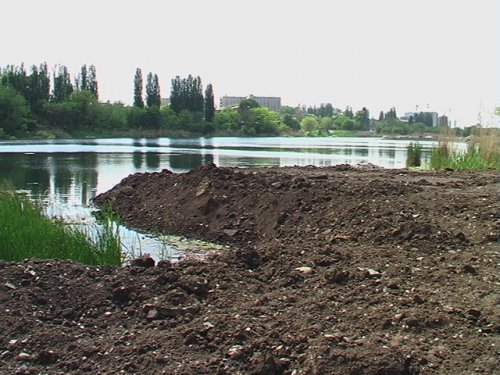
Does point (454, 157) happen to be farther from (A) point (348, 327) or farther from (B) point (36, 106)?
(B) point (36, 106)

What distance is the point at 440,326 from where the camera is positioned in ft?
12.3

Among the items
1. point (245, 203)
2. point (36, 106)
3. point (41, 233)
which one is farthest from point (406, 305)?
point (36, 106)

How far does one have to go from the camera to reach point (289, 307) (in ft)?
13.8

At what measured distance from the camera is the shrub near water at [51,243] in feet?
19.7

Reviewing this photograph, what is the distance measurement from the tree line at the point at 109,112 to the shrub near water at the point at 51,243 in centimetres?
6382

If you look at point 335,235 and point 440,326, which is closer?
point 440,326

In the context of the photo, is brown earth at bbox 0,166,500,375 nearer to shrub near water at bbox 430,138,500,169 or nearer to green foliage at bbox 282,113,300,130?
shrub near water at bbox 430,138,500,169

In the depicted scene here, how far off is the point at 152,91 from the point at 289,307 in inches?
4300

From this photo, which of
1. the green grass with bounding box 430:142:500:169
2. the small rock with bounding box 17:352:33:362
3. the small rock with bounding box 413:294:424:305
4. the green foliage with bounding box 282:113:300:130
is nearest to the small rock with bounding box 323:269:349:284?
the small rock with bounding box 413:294:424:305

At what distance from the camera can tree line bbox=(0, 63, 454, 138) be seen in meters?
77.8

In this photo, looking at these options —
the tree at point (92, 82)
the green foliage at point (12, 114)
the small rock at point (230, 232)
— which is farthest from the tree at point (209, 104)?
the small rock at point (230, 232)

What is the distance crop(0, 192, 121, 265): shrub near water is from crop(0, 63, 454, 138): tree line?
63.8 meters

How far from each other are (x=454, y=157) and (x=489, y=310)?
37.2 ft

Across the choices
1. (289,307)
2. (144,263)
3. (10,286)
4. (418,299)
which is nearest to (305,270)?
(289,307)
